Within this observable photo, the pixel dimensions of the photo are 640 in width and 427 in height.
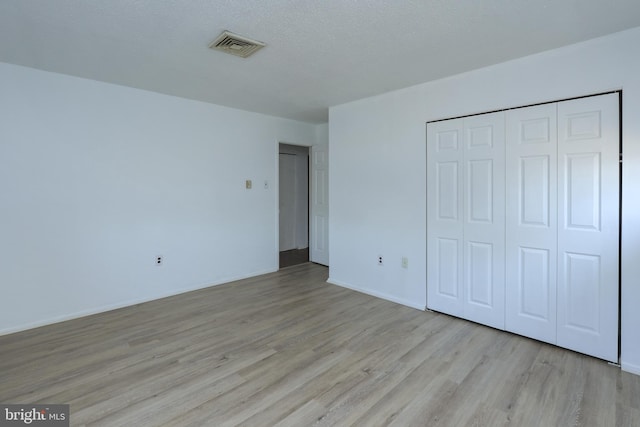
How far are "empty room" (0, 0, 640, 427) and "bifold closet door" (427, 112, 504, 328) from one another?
0.02 metres

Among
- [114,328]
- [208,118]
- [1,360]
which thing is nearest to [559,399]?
[114,328]

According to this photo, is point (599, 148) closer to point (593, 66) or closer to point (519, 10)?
point (593, 66)

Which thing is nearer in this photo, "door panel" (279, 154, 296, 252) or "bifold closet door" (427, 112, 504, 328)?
"bifold closet door" (427, 112, 504, 328)

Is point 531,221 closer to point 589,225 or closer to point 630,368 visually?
point 589,225

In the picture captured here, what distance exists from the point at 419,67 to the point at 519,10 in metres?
0.99

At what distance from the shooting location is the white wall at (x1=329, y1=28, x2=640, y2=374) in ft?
7.59

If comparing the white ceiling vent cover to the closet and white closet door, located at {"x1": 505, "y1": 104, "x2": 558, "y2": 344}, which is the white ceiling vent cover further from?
white closet door, located at {"x1": 505, "y1": 104, "x2": 558, "y2": 344}

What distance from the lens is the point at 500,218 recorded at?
9.72ft

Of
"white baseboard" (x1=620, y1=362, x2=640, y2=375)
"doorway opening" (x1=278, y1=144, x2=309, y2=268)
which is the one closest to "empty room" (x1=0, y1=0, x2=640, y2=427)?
"white baseboard" (x1=620, y1=362, x2=640, y2=375)

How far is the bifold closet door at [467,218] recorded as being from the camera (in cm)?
299
